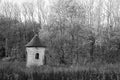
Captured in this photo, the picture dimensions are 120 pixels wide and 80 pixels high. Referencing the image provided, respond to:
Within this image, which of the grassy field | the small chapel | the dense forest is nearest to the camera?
the grassy field

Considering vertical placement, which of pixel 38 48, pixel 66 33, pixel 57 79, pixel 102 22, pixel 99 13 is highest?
pixel 99 13

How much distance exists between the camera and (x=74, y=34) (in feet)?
85.6

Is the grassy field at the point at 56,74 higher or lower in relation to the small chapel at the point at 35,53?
lower

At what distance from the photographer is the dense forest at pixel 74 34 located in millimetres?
25188

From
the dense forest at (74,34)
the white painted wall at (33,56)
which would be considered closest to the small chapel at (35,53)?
the white painted wall at (33,56)

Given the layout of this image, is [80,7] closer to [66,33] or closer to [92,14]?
[66,33]

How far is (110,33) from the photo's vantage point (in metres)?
29.3

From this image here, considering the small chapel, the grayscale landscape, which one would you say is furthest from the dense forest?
the small chapel

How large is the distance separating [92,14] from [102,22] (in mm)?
4063

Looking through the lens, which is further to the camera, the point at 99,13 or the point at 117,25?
the point at 99,13

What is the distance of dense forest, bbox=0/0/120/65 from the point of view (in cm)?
2519

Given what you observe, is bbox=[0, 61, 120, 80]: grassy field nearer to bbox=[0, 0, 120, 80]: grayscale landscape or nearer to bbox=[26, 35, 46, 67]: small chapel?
bbox=[0, 0, 120, 80]: grayscale landscape

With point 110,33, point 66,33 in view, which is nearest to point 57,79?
point 66,33

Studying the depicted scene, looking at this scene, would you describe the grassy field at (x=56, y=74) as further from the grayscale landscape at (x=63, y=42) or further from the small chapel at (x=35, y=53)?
the small chapel at (x=35, y=53)
